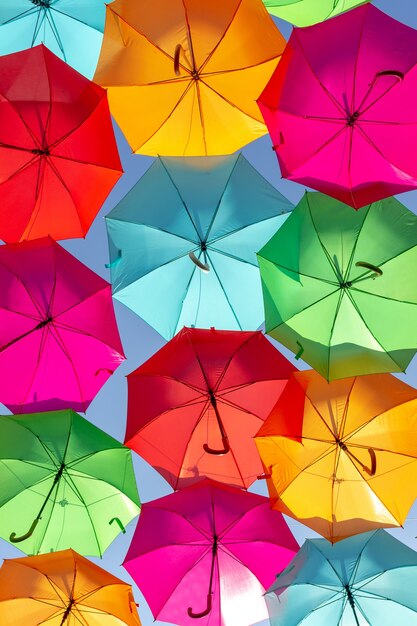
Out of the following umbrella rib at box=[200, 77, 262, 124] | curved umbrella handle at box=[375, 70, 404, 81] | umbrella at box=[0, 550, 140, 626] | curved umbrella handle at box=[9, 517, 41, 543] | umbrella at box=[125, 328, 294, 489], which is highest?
umbrella rib at box=[200, 77, 262, 124]

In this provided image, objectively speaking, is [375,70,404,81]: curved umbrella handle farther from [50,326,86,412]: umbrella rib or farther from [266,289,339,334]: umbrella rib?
[50,326,86,412]: umbrella rib

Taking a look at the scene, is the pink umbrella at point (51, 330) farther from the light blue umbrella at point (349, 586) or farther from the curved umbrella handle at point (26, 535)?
the light blue umbrella at point (349, 586)

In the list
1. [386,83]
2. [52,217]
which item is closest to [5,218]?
[52,217]

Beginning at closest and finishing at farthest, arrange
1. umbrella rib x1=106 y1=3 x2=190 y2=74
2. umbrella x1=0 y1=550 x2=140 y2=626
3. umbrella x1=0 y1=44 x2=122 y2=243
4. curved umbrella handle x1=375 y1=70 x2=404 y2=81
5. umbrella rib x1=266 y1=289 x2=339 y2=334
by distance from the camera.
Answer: curved umbrella handle x1=375 y1=70 x2=404 y2=81
umbrella x1=0 y1=550 x2=140 y2=626
umbrella rib x1=266 y1=289 x2=339 y2=334
umbrella x1=0 y1=44 x2=122 y2=243
umbrella rib x1=106 y1=3 x2=190 y2=74

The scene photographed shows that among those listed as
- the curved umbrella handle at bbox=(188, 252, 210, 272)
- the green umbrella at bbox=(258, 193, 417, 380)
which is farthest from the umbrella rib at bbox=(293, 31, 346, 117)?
the curved umbrella handle at bbox=(188, 252, 210, 272)

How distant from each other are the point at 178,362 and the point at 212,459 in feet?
4.39

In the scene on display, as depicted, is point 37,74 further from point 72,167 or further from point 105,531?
point 105,531

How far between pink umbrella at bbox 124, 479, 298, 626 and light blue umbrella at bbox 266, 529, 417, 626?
0.43 metres

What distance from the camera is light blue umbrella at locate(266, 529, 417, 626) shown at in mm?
7628

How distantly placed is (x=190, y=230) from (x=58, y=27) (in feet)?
11.9

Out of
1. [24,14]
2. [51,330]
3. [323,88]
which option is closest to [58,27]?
[24,14]

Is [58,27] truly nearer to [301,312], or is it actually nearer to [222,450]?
[301,312]

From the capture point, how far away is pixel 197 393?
8305 mm

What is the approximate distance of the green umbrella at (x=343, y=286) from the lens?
7.70m
